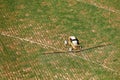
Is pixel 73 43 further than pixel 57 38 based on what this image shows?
No

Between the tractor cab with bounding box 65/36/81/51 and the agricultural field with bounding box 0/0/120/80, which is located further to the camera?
the tractor cab with bounding box 65/36/81/51

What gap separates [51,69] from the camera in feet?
85.4

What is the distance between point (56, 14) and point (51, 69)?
29.0ft

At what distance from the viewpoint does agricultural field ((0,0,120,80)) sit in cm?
2597

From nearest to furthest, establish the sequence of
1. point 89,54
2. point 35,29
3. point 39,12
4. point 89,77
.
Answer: point 89,77 < point 89,54 < point 35,29 < point 39,12

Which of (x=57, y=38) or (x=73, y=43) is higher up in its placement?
(x=73, y=43)

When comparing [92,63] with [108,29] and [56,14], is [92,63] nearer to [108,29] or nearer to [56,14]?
[108,29]

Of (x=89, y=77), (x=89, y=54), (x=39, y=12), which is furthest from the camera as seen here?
(x=39, y=12)

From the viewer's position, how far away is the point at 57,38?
29.5 metres

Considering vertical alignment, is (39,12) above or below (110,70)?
above

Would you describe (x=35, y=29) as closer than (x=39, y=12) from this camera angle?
Yes

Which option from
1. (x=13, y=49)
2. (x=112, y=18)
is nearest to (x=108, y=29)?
(x=112, y=18)

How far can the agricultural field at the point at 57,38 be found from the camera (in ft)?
85.2

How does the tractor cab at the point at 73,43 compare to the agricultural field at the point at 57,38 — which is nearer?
the agricultural field at the point at 57,38
